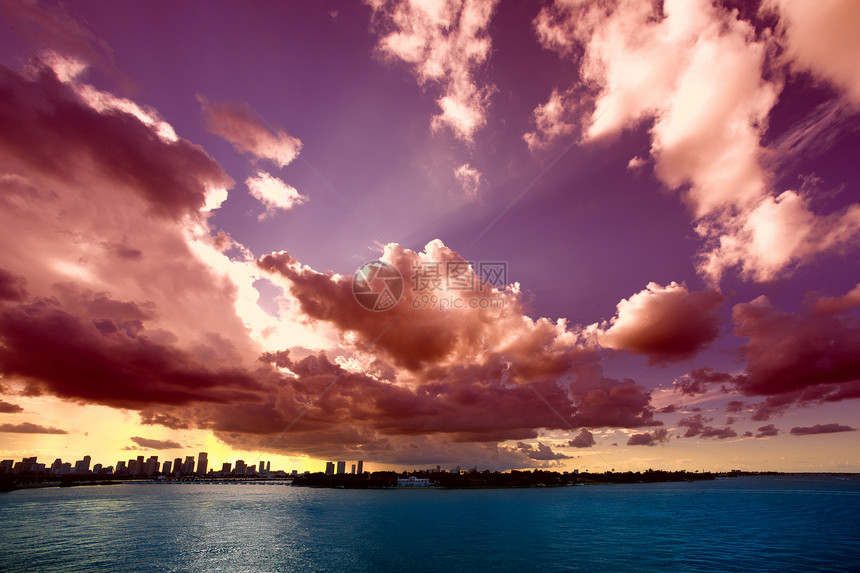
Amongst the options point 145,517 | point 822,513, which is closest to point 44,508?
point 145,517

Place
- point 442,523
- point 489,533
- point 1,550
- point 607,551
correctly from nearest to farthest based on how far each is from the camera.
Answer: point 1,550
point 607,551
point 489,533
point 442,523

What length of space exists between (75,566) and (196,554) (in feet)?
64.8

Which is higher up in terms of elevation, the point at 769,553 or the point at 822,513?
the point at 769,553

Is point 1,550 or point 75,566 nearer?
point 75,566

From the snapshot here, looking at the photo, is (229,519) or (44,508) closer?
(229,519)

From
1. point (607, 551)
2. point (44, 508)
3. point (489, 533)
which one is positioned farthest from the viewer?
point (44, 508)

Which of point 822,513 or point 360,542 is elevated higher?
point 360,542

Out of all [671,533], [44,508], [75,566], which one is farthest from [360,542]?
[44,508]

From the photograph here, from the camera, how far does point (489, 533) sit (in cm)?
11169

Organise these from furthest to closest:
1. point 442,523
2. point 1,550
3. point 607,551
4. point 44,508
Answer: point 44,508 → point 442,523 → point 607,551 → point 1,550

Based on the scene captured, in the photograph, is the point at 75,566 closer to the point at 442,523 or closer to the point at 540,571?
the point at 540,571

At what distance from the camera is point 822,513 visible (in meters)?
172

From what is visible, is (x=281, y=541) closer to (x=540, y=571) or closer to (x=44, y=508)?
(x=540, y=571)

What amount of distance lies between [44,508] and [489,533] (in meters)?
184
